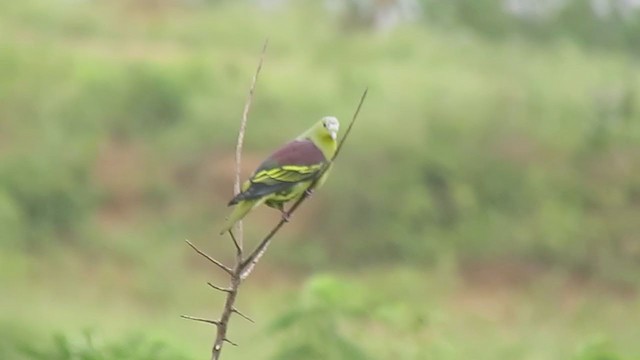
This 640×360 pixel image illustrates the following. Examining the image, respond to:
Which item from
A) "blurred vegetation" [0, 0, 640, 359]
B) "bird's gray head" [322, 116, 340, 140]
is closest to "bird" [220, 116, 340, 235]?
"bird's gray head" [322, 116, 340, 140]

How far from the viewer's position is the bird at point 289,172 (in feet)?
6.58

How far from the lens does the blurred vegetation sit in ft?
39.8

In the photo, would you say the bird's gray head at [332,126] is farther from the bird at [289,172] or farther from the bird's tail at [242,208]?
the bird's tail at [242,208]

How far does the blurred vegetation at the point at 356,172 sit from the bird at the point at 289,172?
882 cm

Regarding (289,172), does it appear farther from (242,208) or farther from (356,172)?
(356,172)

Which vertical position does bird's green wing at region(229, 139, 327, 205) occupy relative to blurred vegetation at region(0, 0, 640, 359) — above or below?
below

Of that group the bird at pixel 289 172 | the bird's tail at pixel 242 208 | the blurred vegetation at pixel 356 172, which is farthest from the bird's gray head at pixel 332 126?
the blurred vegetation at pixel 356 172

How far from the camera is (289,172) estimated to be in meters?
2.01

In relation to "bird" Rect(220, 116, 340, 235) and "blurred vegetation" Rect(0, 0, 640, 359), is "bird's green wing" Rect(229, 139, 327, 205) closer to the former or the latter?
"bird" Rect(220, 116, 340, 235)

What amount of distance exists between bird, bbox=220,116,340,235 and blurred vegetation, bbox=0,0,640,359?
882 cm

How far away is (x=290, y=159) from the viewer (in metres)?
2.03

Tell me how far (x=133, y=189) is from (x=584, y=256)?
15.2 feet

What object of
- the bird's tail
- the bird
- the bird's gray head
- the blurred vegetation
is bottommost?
the bird's tail

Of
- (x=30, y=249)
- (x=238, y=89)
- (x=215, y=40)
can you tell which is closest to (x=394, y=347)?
(x=30, y=249)
